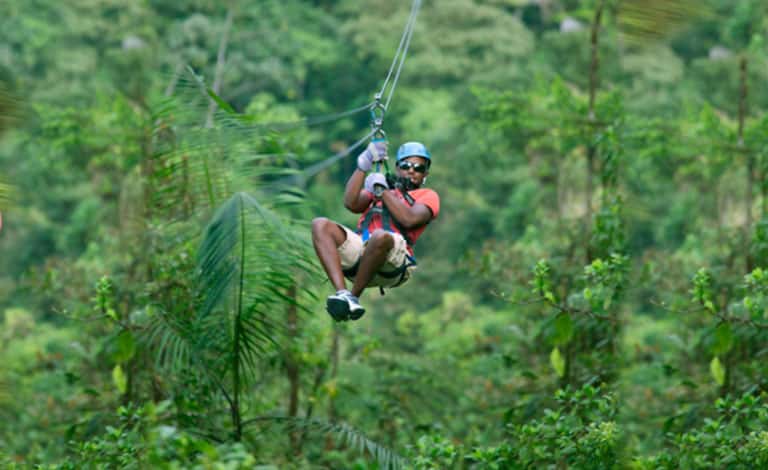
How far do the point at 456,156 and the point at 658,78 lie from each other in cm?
469

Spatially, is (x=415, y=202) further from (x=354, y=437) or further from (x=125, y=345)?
(x=125, y=345)

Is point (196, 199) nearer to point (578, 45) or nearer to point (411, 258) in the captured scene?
point (411, 258)

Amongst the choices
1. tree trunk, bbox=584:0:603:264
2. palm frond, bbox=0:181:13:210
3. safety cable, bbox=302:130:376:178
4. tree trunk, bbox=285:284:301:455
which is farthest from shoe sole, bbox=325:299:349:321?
tree trunk, bbox=285:284:301:455

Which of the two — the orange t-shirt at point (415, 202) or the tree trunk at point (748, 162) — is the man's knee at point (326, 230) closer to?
the orange t-shirt at point (415, 202)

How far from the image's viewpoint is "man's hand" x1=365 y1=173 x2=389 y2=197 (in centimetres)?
629

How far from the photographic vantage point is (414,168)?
22.1 ft

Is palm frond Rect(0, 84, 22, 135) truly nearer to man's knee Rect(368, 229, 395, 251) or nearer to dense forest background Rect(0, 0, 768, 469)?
dense forest background Rect(0, 0, 768, 469)

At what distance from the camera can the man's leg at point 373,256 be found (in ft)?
20.9

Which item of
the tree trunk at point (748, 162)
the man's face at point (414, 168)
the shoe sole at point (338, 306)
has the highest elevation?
the tree trunk at point (748, 162)

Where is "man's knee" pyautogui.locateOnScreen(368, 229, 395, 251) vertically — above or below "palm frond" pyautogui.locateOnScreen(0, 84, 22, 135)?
below

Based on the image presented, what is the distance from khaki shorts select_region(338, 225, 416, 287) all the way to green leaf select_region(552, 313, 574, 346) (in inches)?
→ 64.0

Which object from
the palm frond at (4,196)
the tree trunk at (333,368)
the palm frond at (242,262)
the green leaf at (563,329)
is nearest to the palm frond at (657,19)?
the palm frond at (242,262)

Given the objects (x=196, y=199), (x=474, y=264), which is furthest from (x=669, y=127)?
(x=196, y=199)

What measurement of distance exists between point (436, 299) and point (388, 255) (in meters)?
15.3
